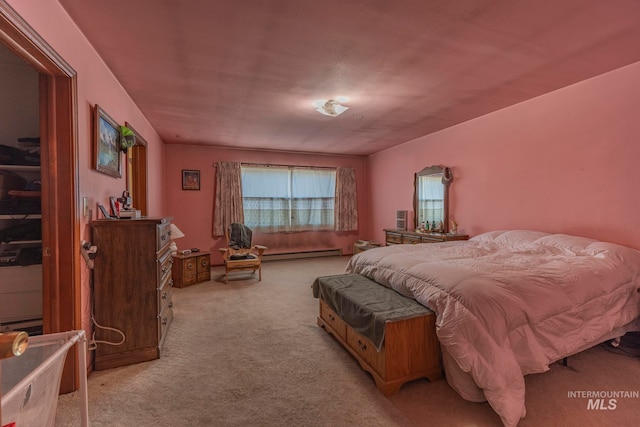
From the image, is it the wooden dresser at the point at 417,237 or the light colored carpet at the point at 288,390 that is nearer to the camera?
the light colored carpet at the point at 288,390

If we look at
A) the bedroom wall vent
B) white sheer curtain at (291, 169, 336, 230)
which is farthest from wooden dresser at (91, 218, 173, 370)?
the bedroom wall vent

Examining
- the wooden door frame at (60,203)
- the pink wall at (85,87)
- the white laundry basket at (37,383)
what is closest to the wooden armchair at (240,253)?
the pink wall at (85,87)

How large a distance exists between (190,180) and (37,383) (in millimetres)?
5156

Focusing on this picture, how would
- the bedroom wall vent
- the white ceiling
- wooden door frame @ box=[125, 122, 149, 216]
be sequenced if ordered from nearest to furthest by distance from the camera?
1. the white ceiling
2. wooden door frame @ box=[125, 122, 149, 216]
3. the bedroom wall vent

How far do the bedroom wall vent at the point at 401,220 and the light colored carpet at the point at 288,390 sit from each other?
10.6 feet

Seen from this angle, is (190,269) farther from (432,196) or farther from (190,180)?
(432,196)

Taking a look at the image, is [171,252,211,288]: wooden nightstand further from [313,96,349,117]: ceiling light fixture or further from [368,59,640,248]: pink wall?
[368,59,640,248]: pink wall

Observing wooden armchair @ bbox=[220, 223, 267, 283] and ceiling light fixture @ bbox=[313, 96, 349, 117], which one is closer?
ceiling light fixture @ bbox=[313, 96, 349, 117]

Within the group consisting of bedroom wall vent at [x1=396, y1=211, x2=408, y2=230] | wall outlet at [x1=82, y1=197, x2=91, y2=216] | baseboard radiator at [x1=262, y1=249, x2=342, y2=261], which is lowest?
baseboard radiator at [x1=262, y1=249, x2=342, y2=261]

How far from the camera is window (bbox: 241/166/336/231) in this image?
6.00 m

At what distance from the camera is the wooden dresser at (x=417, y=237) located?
4.06 meters

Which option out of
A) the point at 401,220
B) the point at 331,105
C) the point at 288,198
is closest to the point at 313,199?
the point at 288,198

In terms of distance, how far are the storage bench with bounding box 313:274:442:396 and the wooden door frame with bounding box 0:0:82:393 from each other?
75.1 inches

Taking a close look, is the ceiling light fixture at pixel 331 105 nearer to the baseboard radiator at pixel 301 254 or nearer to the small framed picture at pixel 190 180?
the small framed picture at pixel 190 180
